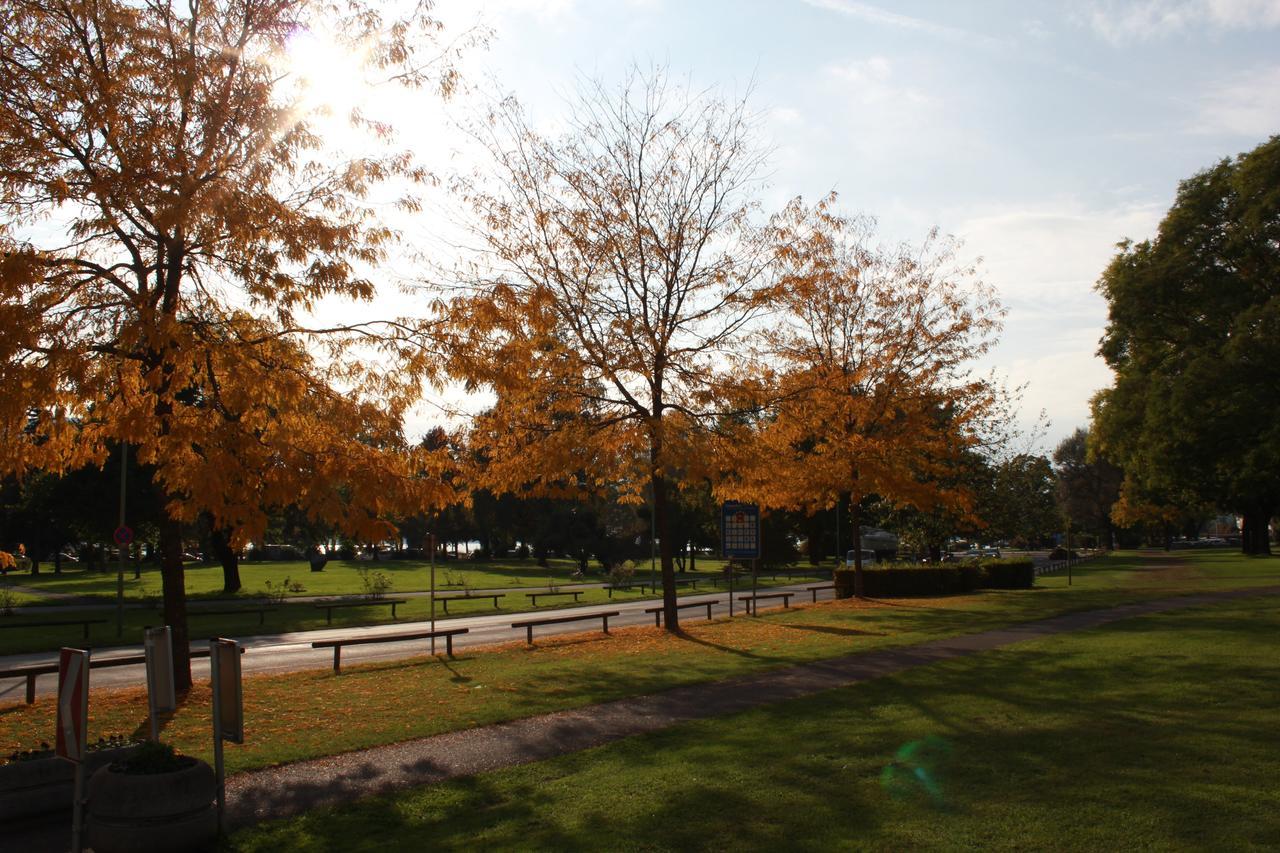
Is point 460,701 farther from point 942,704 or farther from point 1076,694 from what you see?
point 1076,694

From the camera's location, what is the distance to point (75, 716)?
5.77 meters

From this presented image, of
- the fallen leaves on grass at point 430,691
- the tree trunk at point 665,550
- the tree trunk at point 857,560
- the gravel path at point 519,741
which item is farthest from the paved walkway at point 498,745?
the tree trunk at point 857,560

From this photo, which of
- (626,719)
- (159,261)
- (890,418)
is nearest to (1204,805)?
(626,719)

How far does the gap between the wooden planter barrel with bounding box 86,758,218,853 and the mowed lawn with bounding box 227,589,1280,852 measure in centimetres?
38

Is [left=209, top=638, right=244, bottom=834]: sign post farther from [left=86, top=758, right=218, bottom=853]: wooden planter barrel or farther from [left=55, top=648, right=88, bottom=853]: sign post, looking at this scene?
[left=55, top=648, right=88, bottom=853]: sign post

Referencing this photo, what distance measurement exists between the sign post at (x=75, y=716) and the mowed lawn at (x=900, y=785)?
1010 millimetres

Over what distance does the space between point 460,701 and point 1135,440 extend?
28869 millimetres

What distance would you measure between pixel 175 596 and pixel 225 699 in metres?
6.59

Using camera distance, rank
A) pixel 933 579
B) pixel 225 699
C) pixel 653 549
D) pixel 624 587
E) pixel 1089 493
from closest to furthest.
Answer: pixel 225 699 < pixel 933 579 < pixel 624 587 < pixel 653 549 < pixel 1089 493

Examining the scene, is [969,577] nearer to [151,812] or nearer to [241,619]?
[241,619]

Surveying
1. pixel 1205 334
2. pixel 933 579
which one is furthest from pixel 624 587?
pixel 1205 334

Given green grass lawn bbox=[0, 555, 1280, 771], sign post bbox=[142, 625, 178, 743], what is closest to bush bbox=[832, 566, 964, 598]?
green grass lawn bbox=[0, 555, 1280, 771]

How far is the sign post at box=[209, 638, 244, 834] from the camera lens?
19.9 ft

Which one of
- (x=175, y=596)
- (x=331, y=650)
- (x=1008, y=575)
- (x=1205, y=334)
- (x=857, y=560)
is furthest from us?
(x=1008, y=575)
